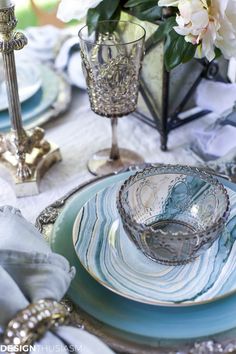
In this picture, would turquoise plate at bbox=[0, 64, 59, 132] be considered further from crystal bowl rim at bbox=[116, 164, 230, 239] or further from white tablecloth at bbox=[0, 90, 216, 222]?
A: crystal bowl rim at bbox=[116, 164, 230, 239]

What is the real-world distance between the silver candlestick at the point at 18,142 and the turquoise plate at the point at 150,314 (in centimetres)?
21

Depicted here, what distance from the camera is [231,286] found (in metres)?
0.45

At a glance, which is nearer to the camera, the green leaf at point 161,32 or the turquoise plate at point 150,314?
the turquoise plate at point 150,314

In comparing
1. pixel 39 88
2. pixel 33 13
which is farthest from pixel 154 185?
pixel 33 13

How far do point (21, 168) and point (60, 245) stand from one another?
0.19 meters

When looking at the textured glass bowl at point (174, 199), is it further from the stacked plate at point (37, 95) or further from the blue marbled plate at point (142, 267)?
the stacked plate at point (37, 95)

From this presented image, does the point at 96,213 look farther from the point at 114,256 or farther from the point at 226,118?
the point at 226,118

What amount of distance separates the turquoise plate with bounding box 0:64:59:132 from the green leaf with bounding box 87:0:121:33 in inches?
5.9

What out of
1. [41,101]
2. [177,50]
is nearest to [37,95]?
[41,101]

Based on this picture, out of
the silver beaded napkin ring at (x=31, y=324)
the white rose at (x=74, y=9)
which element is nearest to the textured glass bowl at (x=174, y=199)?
the silver beaded napkin ring at (x=31, y=324)

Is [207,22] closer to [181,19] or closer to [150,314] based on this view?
[181,19]

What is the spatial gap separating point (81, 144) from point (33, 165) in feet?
0.30

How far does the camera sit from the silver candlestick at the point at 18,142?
23.1 inches

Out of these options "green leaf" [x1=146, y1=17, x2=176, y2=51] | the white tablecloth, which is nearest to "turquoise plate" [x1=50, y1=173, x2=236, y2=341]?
the white tablecloth
